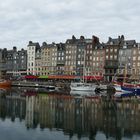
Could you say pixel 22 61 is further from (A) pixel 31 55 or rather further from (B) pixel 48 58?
(B) pixel 48 58

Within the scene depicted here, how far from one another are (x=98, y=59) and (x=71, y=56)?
12079 mm

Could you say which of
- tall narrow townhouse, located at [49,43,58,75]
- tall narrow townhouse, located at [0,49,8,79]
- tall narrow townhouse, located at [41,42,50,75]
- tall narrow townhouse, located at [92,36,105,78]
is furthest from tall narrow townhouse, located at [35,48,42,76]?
tall narrow townhouse, located at [92,36,105,78]

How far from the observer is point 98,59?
11950 centimetres

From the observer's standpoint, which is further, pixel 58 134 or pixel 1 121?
pixel 1 121

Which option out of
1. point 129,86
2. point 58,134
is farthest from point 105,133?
point 129,86

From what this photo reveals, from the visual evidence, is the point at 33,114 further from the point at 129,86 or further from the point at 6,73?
the point at 6,73

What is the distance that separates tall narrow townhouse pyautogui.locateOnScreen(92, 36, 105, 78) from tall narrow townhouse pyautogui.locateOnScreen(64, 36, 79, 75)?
812cm

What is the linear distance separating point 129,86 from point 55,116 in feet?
160

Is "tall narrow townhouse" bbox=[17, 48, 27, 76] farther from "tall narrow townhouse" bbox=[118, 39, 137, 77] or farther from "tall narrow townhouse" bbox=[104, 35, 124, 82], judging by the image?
"tall narrow townhouse" bbox=[118, 39, 137, 77]

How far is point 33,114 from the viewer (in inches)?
1523

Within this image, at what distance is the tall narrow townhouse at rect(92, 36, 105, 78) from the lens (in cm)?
11746

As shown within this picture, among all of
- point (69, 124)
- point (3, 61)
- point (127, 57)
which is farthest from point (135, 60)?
point (69, 124)

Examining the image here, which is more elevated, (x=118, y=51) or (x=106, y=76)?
→ (x=118, y=51)

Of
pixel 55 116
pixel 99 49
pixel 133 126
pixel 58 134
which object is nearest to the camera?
pixel 58 134
